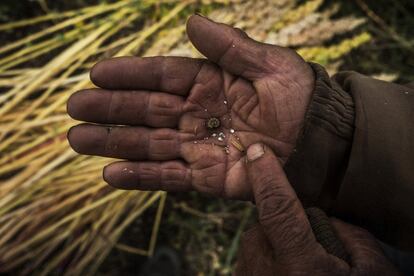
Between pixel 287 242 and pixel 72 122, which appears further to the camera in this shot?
pixel 72 122

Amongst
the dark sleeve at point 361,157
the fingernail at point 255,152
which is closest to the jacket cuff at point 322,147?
the dark sleeve at point 361,157

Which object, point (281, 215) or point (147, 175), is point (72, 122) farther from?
point (281, 215)

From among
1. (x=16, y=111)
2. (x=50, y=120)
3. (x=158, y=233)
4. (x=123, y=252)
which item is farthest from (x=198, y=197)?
(x=16, y=111)

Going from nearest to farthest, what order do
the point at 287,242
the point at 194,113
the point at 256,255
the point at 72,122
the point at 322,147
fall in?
the point at 287,242
the point at 256,255
the point at 322,147
the point at 194,113
the point at 72,122

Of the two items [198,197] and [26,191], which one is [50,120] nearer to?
[26,191]

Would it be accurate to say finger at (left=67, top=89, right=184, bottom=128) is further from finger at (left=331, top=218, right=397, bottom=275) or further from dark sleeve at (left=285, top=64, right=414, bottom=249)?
finger at (left=331, top=218, right=397, bottom=275)

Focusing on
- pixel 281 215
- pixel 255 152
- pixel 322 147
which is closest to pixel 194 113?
pixel 255 152

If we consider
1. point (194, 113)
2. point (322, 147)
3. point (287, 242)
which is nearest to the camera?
point (287, 242)
